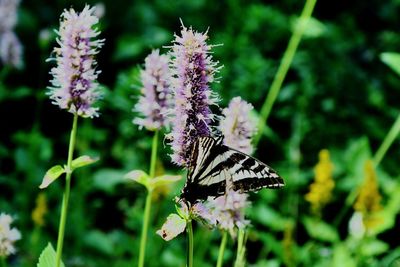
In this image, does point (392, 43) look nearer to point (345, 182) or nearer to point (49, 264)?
point (345, 182)

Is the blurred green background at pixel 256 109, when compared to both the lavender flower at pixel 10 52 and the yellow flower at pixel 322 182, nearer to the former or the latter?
the lavender flower at pixel 10 52

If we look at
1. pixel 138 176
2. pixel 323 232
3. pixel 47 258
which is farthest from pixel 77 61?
pixel 323 232

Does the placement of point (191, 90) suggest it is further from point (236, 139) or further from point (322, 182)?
point (322, 182)

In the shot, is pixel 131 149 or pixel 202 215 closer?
pixel 202 215

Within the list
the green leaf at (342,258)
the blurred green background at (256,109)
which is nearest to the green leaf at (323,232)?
the blurred green background at (256,109)

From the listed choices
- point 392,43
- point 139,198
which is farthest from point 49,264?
point 392,43

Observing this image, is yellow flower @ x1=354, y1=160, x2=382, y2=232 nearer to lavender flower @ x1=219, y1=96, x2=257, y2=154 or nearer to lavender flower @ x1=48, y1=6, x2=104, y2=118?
lavender flower @ x1=219, y1=96, x2=257, y2=154
